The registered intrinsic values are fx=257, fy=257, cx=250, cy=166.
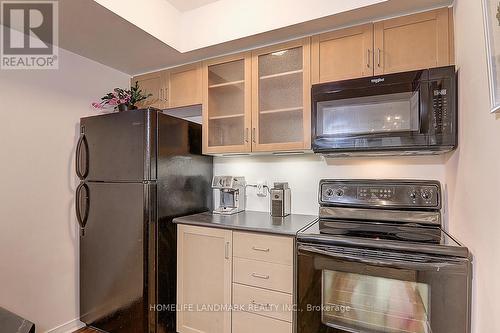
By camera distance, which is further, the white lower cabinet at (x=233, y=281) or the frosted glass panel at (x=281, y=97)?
the frosted glass panel at (x=281, y=97)

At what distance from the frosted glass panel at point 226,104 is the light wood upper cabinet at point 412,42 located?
0.98 meters

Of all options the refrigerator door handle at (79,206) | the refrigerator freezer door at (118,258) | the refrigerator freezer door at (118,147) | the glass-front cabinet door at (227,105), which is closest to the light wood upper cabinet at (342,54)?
the glass-front cabinet door at (227,105)

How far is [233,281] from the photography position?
1.71m

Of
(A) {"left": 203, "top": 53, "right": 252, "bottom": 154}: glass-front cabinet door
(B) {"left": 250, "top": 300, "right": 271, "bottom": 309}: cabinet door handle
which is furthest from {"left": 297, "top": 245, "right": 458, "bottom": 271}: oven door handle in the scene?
(A) {"left": 203, "top": 53, "right": 252, "bottom": 154}: glass-front cabinet door

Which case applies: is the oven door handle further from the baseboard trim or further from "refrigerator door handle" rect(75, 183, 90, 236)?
the baseboard trim

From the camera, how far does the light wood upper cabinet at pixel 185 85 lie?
2.18 m

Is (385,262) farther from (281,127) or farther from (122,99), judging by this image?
(122,99)

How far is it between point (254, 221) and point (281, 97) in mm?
938

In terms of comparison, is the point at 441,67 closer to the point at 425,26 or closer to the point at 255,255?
the point at 425,26

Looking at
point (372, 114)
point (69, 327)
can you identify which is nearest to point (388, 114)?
point (372, 114)

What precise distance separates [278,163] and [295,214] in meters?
0.45

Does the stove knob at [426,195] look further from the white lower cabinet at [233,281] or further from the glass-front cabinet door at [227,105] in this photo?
the glass-front cabinet door at [227,105]

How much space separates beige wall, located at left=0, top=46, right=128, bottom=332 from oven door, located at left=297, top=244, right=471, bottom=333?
6.26 ft

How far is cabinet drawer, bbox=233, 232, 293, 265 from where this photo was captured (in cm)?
154
